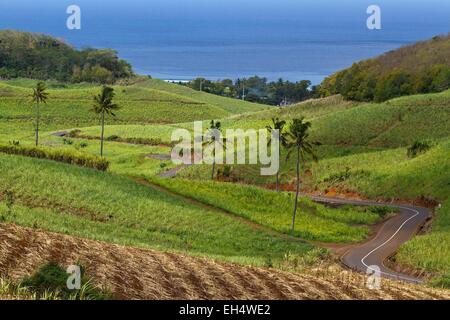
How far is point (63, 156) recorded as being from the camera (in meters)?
53.2

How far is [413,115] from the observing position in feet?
285

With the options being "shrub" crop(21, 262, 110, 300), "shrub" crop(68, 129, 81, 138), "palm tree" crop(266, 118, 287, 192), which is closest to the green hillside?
"palm tree" crop(266, 118, 287, 192)

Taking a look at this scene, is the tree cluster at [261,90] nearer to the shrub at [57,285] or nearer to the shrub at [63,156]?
the shrub at [63,156]

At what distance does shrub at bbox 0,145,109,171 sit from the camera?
2077 inches

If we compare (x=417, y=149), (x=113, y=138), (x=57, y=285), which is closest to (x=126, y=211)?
(x=57, y=285)

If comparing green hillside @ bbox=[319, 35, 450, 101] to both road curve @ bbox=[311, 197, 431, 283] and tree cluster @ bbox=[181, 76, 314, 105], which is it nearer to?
road curve @ bbox=[311, 197, 431, 283]

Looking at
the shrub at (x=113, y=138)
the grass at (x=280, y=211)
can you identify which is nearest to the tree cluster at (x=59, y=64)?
the shrub at (x=113, y=138)

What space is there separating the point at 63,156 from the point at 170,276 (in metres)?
37.4

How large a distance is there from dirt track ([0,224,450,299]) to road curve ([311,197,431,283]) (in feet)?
46.2

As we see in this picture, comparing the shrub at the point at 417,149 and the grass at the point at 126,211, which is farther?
the shrub at the point at 417,149

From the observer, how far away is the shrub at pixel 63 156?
5275 cm

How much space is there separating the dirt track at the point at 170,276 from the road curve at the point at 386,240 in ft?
46.2

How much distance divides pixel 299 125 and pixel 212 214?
7.18 metres
